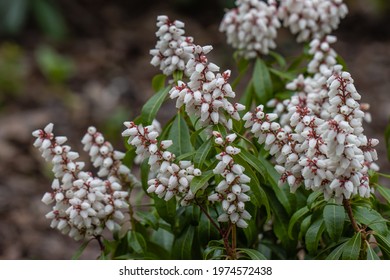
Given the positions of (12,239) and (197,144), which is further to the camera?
(12,239)

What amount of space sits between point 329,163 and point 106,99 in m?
4.96

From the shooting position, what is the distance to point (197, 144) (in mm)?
2502

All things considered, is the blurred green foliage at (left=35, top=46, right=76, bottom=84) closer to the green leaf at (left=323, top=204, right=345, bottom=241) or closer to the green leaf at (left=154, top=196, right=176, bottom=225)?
the green leaf at (left=154, top=196, right=176, bottom=225)

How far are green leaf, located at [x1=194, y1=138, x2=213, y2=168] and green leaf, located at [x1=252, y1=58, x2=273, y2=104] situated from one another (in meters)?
0.85

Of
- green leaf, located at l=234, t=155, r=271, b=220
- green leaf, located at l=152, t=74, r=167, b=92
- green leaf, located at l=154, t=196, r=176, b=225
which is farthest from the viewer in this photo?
green leaf, located at l=152, t=74, r=167, b=92

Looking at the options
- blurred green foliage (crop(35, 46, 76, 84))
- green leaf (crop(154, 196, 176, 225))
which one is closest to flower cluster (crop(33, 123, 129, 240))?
green leaf (crop(154, 196, 176, 225))

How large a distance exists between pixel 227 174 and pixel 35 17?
6322 millimetres

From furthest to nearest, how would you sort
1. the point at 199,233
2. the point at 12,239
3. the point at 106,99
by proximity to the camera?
1. the point at 106,99
2. the point at 12,239
3. the point at 199,233

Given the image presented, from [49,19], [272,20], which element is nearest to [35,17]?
[49,19]

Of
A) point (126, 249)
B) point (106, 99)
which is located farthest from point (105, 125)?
point (126, 249)

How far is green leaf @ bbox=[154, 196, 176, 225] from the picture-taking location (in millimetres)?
2359
